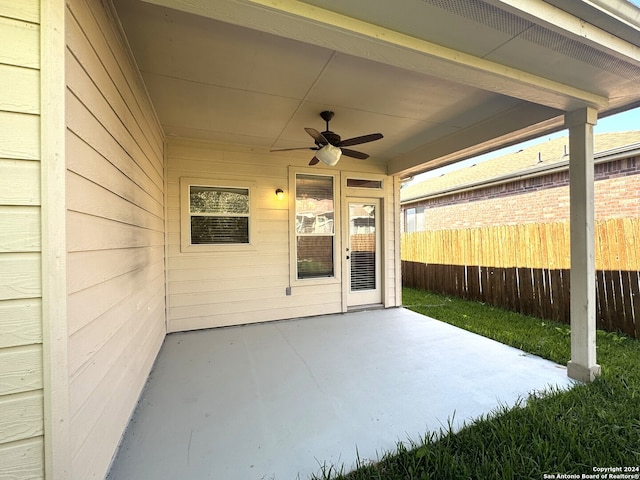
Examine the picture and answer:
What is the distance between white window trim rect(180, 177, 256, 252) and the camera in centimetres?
389

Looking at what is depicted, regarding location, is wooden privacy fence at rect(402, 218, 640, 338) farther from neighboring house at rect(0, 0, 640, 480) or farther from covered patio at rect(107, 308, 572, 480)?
neighboring house at rect(0, 0, 640, 480)

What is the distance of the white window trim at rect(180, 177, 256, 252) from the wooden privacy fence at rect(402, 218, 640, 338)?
15.1 feet

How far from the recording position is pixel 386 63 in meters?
1.84

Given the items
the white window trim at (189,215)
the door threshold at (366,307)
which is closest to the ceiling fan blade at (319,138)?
the white window trim at (189,215)

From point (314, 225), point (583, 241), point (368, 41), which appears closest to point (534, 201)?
point (583, 241)

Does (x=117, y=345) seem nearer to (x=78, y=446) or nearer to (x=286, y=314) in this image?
(x=78, y=446)

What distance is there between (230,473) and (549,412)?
223cm

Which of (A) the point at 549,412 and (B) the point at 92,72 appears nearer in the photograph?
(B) the point at 92,72

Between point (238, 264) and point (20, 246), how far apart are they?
10.6 feet

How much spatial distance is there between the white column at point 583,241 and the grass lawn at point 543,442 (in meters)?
0.20

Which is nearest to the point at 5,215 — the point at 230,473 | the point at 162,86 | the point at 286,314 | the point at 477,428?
the point at 230,473

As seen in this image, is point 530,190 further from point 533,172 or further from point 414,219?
point 414,219

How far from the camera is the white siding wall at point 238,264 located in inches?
→ 152

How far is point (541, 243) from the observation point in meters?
4.58
